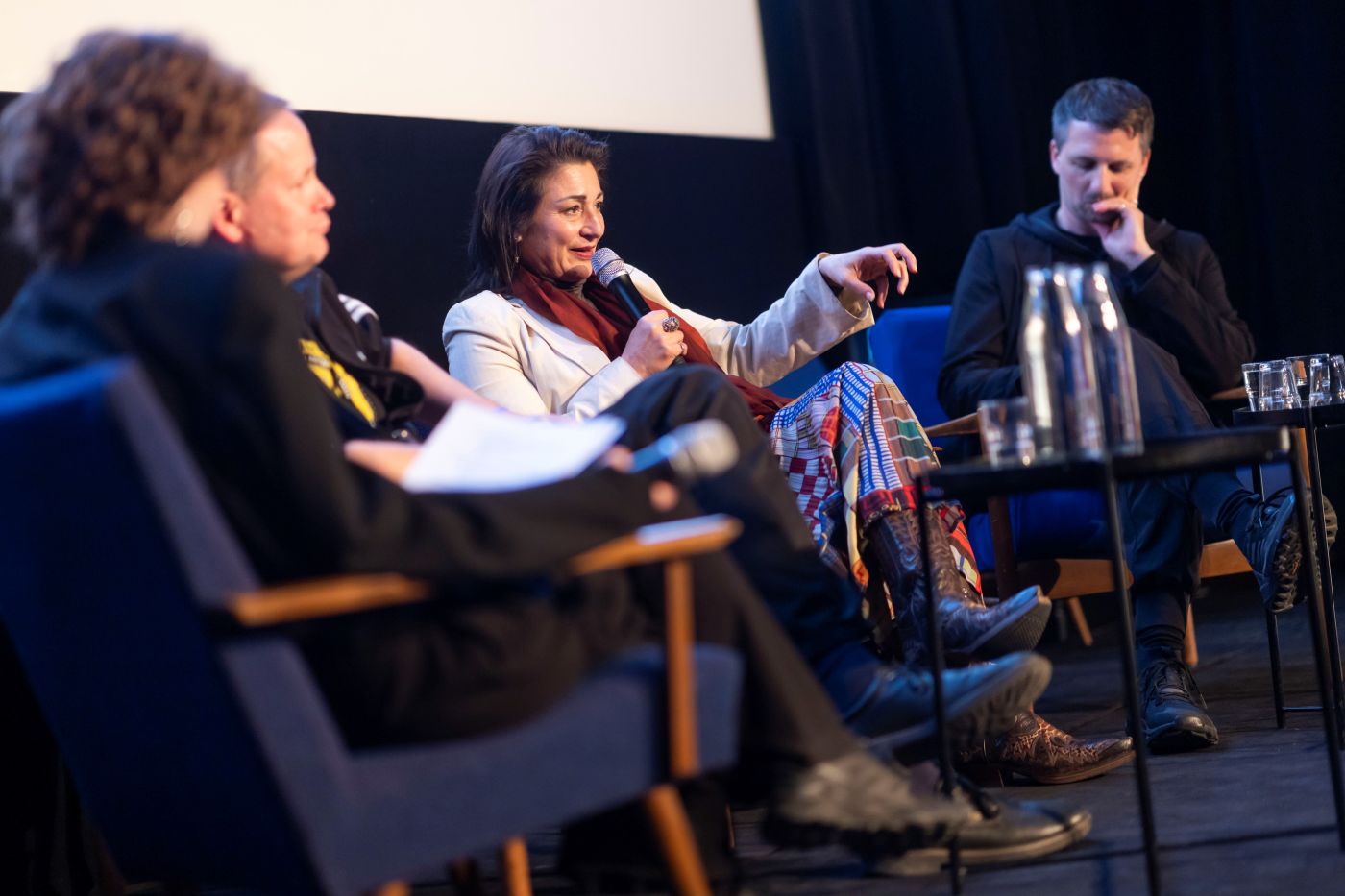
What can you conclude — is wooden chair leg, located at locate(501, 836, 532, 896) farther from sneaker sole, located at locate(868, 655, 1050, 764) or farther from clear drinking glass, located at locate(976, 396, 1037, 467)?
clear drinking glass, located at locate(976, 396, 1037, 467)

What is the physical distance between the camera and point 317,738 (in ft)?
3.65

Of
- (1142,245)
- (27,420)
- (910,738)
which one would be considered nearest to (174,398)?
(27,420)

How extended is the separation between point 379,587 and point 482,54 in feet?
7.71

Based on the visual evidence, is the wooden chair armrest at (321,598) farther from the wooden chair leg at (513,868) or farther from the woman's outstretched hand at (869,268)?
the woman's outstretched hand at (869,268)

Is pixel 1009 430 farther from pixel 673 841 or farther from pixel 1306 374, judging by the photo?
pixel 1306 374

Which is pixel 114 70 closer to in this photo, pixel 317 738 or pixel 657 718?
pixel 317 738

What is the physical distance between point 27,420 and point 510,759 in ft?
1.60

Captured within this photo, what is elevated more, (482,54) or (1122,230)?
(482,54)

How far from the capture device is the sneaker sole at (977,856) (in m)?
1.83

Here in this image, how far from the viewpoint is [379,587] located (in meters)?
1.15

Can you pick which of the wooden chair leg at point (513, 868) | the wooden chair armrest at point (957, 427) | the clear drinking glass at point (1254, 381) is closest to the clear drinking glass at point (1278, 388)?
the clear drinking glass at point (1254, 381)

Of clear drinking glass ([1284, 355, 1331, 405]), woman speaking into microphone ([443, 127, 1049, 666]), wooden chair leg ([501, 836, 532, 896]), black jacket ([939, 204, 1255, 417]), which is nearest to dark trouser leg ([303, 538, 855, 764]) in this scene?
wooden chair leg ([501, 836, 532, 896])

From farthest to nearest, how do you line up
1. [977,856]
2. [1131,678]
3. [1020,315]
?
[1020,315] < [977,856] < [1131,678]

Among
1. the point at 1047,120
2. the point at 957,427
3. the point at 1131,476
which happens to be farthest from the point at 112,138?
the point at 1047,120
